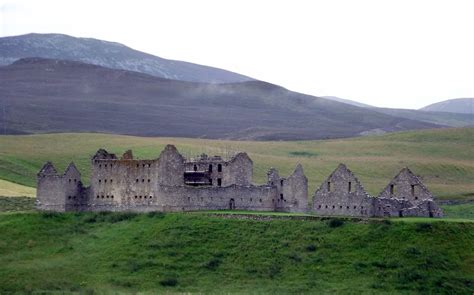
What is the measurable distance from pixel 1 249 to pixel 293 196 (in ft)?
72.4

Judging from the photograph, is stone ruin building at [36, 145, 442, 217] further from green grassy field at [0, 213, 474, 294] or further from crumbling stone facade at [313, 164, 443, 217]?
green grassy field at [0, 213, 474, 294]

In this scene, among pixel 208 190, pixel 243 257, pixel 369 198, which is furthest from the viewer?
pixel 208 190

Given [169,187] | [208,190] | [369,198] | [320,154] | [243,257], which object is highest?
[320,154]

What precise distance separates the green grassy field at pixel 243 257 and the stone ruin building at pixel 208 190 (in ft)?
15.6

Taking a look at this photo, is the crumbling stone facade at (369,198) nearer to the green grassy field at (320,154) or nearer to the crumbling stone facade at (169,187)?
the crumbling stone facade at (169,187)

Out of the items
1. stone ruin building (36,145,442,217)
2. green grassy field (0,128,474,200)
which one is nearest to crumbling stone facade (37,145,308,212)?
stone ruin building (36,145,442,217)

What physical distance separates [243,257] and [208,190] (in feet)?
39.1

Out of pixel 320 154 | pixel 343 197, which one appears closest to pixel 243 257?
pixel 343 197

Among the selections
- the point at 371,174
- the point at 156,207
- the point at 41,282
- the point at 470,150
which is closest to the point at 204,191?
the point at 156,207

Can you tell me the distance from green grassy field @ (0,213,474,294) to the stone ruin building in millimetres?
4748

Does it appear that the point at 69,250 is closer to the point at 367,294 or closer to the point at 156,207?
the point at 156,207

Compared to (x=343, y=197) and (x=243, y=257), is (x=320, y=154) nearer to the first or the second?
(x=343, y=197)

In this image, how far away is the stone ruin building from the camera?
72.6 meters

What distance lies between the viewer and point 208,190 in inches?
2911
